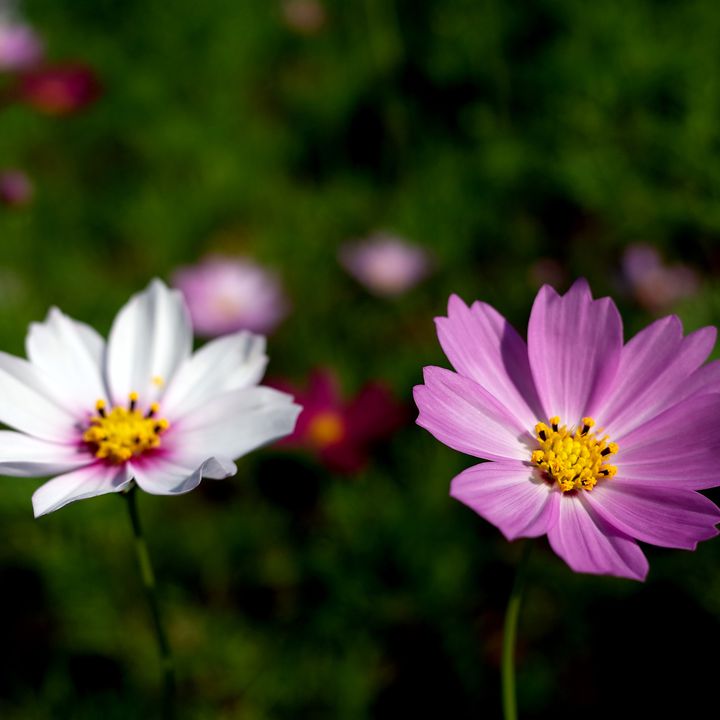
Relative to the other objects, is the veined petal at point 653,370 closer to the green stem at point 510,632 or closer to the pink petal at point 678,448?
the pink petal at point 678,448

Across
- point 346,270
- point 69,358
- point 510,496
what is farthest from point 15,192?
point 510,496

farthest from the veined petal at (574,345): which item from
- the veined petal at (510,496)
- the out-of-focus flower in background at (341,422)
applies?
the out-of-focus flower in background at (341,422)

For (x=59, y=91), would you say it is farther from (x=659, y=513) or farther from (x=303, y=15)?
(x=659, y=513)

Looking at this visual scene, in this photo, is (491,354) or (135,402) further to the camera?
(135,402)

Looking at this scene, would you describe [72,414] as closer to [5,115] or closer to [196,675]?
[196,675]

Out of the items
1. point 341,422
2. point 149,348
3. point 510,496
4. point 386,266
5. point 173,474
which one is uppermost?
point 386,266

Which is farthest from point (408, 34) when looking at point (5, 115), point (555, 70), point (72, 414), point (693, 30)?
point (72, 414)

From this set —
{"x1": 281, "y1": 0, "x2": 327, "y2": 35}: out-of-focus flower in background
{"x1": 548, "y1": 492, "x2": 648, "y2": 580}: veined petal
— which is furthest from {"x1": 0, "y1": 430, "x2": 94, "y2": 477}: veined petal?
{"x1": 281, "y1": 0, "x2": 327, "y2": 35}: out-of-focus flower in background
